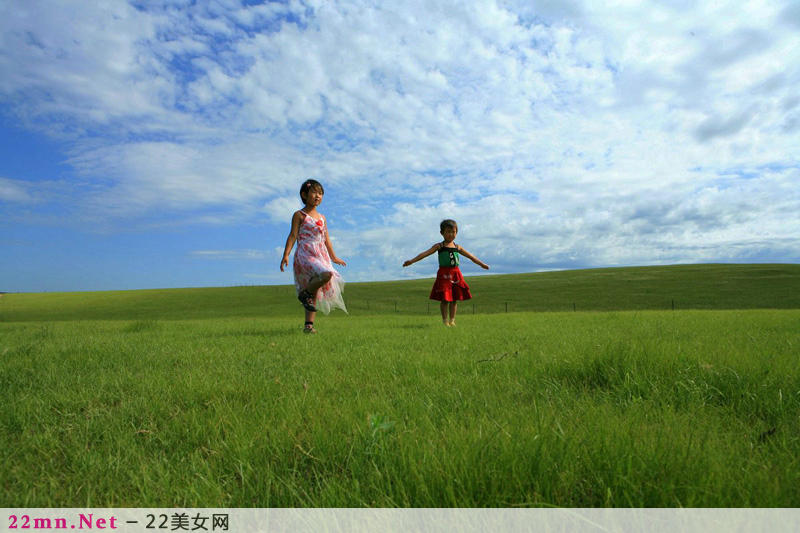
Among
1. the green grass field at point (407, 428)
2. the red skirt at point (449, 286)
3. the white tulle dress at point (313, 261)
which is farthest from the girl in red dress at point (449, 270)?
the green grass field at point (407, 428)

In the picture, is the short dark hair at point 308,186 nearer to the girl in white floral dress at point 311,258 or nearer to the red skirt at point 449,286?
the girl in white floral dress at point 311,258

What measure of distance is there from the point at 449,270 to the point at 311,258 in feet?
12.3

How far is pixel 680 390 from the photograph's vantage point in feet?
8.73

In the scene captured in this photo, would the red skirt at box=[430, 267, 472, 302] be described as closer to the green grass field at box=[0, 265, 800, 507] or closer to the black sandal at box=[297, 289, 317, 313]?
the black sandal at box=[297, 289, 317, 313]

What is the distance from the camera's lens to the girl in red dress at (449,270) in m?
10.2

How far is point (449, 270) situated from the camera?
10.4 metres

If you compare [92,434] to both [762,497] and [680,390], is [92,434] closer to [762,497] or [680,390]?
[762,497]

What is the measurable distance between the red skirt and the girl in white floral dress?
2.78 metres

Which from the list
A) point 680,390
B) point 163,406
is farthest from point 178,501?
point 680,390

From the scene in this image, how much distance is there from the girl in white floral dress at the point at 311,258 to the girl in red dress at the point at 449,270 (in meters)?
2.73

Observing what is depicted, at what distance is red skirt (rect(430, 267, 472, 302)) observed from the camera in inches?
403

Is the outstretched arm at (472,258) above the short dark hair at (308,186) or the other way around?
the other way around
